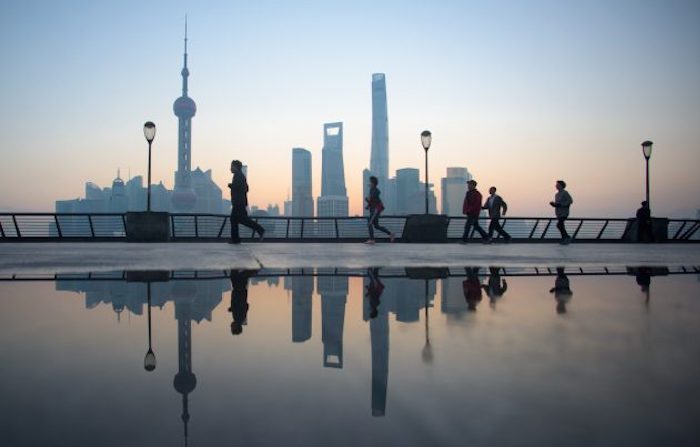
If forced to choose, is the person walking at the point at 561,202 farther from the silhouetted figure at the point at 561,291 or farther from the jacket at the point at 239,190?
the silhouetted figure at the point at 561,291

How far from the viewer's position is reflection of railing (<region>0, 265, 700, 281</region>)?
5.11 meters

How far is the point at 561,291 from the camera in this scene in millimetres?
4316

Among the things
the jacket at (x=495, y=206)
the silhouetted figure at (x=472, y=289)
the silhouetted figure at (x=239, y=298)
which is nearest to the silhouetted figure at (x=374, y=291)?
the silhouetted figure at (x=472, y=289)

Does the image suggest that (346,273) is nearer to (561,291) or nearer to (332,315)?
(561,291)

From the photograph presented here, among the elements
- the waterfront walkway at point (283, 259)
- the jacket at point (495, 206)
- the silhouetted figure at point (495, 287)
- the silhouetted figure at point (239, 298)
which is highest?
the jacket at point (495, 206)

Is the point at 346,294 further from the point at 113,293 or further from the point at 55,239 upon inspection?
the point at 55,239

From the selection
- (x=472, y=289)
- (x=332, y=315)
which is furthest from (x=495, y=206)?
(x=332, y=315)

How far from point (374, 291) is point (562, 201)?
12.9 metres

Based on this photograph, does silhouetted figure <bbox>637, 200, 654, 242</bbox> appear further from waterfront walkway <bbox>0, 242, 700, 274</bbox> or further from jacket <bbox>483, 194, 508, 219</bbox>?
waterfront walkway <bbox>0, 242, 700, 274</bbox>

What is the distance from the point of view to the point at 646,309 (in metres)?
3.35

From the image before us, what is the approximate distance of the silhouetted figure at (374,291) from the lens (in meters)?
3.24

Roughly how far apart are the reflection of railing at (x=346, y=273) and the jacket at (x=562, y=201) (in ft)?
28.6

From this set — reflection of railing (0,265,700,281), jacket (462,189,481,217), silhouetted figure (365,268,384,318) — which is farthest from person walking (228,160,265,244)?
silhouetted figure (365,268,384,318)

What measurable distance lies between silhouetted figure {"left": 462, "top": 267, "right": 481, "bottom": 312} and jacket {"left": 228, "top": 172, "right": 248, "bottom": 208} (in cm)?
831
